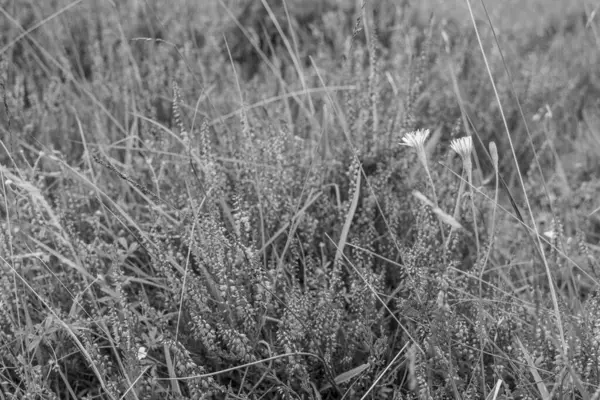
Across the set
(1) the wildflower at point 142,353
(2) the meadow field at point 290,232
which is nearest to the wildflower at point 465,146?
(2) the meadow field at point 290,232

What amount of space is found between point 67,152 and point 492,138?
177 centimetres

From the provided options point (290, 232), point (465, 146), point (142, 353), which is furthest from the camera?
point (290, 232)

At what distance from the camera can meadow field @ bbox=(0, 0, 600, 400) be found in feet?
5.52

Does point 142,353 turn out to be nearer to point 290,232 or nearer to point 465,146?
point 290,232

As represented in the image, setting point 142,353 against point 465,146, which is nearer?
point 465,146

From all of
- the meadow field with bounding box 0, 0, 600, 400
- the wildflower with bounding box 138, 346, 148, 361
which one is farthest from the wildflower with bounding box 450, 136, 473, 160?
the wildflower with bounding box 138, 346, 148, 361

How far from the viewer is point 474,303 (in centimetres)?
180

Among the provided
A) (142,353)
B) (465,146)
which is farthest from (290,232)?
(465,146)

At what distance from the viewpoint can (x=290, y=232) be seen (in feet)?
6.15

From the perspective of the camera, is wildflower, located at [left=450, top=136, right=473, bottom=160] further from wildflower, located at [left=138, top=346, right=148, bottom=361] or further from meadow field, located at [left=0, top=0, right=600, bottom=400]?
wildflower, located at [left=138, top=346, right=148, bottom=361]

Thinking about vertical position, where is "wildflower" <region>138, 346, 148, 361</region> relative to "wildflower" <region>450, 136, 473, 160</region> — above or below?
below

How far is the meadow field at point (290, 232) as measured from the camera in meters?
1.68

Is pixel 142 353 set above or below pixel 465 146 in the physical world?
below

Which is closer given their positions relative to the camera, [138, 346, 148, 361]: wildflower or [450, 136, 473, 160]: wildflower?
[450, 136, 473, 160]: wildflower
